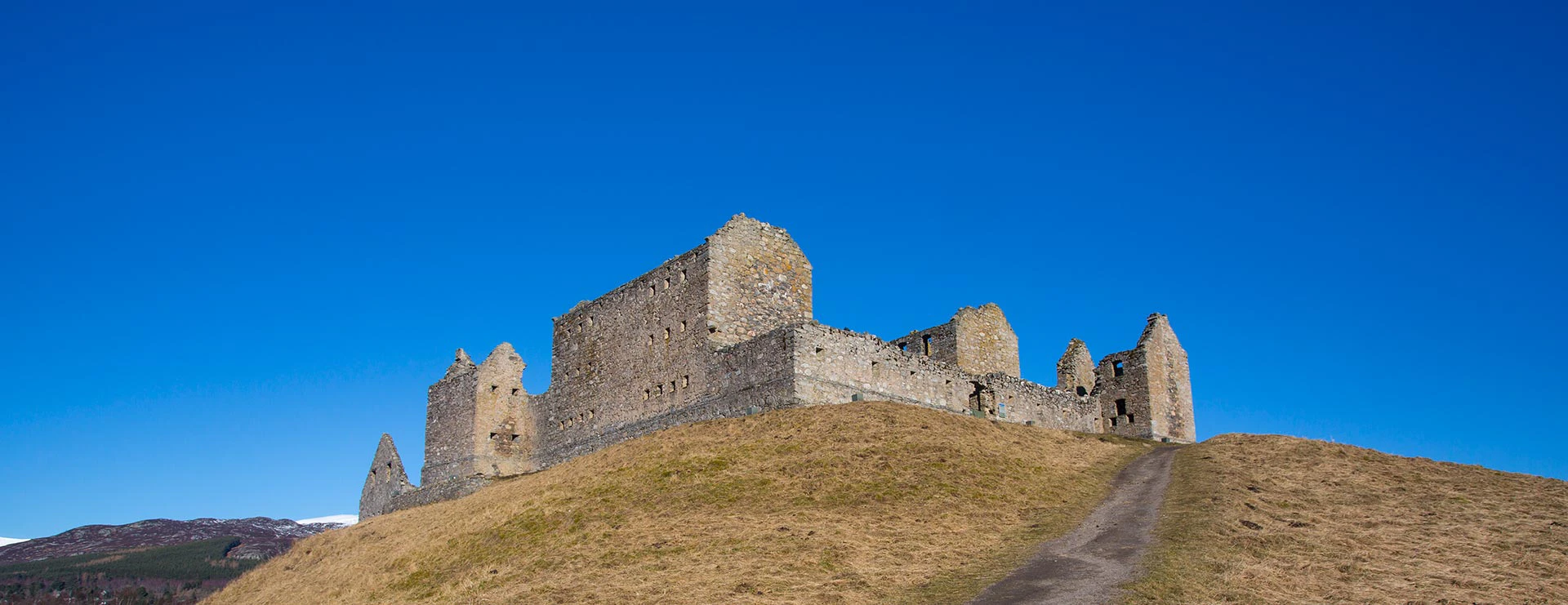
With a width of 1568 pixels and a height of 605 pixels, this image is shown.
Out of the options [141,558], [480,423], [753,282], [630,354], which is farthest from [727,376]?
[141,558]

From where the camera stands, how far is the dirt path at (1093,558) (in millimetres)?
18016

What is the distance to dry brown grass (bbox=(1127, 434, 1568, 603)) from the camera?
1827cm

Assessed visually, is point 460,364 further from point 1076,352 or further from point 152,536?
point 152,536

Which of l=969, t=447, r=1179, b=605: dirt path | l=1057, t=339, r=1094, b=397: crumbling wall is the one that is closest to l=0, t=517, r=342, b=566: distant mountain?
l=1057, t=339, r=1094, b=397: crumbling wall

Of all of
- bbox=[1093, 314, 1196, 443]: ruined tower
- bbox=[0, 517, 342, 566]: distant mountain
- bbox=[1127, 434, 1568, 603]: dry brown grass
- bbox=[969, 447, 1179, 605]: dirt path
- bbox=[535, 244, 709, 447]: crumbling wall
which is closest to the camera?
bbox=[969, 447, 1179, 605]: dirt path

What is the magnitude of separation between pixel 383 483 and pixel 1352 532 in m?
39.5

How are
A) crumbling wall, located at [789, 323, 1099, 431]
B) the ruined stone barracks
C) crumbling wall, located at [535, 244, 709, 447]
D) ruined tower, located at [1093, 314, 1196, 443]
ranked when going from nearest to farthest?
1. crumbling wall, located at [789, 323, 1099, 431]
2. the ruined stone barracks
3. crumbling wall, located at [535, 244, 709, 447]
4. ruined tower, located at [1093, 314, 1196, 443]

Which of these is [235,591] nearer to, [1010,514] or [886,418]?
[886,418]

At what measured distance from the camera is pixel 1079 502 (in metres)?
26.8

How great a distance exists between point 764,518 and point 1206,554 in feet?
31.0

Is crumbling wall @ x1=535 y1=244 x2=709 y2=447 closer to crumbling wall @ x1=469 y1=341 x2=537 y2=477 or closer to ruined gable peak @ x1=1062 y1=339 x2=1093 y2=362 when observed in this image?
crumbling wall @ x1=469 y1=341 x2=537 y2=477

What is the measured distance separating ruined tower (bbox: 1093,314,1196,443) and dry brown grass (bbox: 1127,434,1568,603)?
14973 mm

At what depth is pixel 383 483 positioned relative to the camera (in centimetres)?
4866

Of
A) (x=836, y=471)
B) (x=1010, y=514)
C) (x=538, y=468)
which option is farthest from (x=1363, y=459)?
(x=538, y=468)
